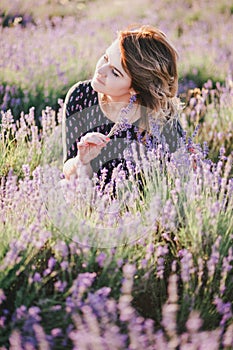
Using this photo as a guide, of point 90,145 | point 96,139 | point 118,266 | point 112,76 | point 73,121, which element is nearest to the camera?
point 118,266

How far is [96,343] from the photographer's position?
2.08 meters

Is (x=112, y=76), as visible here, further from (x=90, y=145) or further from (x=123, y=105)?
(x=90, y=145)

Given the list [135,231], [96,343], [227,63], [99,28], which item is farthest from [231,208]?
[99,28]

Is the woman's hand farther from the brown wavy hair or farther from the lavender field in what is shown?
the brown wavy hair

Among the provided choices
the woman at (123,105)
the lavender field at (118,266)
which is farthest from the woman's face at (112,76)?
the lavender field at (118,266)

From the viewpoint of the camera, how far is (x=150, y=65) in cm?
330

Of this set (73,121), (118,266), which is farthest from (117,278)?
(73,121)

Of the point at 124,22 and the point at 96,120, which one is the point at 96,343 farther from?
the point at 124,22

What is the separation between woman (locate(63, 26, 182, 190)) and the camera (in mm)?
3262

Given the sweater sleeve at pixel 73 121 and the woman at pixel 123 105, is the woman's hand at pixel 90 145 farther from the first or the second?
the sweater sleeve at pixel 73 121

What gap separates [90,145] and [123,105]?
0.41m

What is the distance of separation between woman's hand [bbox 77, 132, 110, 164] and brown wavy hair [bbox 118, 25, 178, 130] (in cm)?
42

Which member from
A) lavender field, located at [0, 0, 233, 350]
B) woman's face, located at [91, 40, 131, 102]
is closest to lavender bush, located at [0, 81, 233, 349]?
lavender field, located at [0, 0, 233, 350]

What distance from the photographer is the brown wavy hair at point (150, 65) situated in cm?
326
